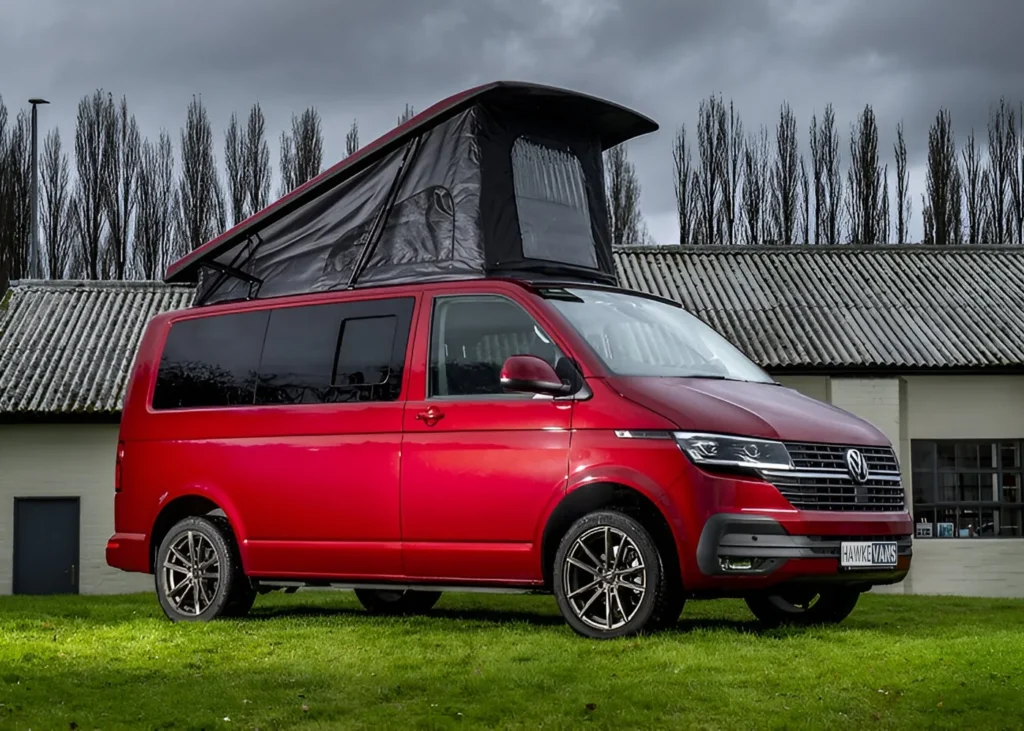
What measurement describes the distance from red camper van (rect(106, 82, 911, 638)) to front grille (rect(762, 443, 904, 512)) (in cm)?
2

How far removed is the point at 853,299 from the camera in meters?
28.1

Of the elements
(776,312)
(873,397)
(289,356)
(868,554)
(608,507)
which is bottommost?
(868,554)

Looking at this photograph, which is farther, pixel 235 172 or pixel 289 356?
pixel 235 172

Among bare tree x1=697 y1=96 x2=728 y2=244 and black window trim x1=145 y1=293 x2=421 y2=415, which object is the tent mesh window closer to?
black window trim x1=145 y1=293 x2=421 y2=415

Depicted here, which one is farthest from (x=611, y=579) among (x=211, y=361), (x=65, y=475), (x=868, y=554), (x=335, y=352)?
(x=65, y=475)

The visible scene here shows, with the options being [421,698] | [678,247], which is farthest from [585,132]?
[678,247]

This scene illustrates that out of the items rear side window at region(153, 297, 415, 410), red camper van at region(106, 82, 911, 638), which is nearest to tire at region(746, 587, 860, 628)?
red camper van at region(106, 82, 911, 638)

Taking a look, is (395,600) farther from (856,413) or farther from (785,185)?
(785,185)

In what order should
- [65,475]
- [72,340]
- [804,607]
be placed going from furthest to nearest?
[72,340] < [65,475] < [804,607]

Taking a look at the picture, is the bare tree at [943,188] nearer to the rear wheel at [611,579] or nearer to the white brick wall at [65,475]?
the white brick wall at [65,475]

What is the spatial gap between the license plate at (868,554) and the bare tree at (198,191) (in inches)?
1437

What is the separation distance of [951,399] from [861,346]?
6.06ft

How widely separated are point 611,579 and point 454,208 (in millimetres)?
2830

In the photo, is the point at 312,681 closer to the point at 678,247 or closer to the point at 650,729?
the point at 650,729
